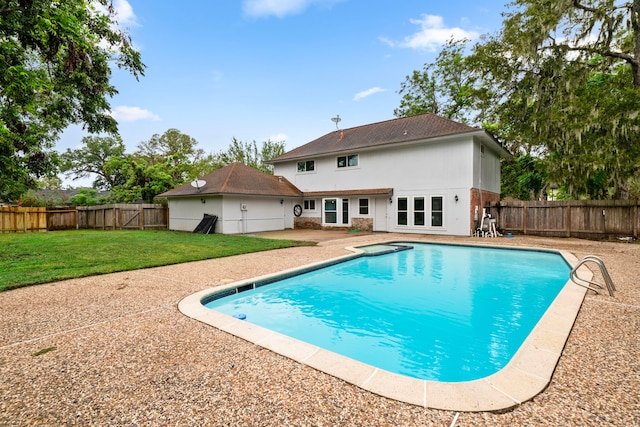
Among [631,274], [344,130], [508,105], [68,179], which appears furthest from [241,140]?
[631,274]

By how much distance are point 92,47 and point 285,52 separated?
1169 centimetres

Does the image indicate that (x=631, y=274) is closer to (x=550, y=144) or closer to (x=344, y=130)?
(x=550, y=144)

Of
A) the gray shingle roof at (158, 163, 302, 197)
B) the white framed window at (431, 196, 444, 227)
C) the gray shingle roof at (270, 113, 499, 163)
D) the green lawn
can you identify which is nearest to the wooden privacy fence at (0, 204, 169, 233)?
the gray shingle roof at (158, 163, 302, 197)

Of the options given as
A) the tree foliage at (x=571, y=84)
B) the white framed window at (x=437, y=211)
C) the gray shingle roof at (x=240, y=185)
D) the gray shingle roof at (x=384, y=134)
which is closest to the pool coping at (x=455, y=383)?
the tree foliage at (x=571, y=84)

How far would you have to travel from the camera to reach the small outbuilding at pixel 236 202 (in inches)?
624

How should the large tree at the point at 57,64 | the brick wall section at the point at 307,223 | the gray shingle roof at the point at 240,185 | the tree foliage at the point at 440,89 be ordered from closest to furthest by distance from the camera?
the large tree at the point at 57,64 → the gray shingle roof at the point at 240,185 → the brick wall section at the point at 307,223 → the tree foliage at the point at 440,89

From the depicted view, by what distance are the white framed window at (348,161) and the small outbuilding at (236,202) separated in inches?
130

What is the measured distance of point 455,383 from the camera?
246cm

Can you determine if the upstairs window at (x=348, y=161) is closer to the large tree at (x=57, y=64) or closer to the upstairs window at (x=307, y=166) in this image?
the upstairs window at (x=307, y=166)

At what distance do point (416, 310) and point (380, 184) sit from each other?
12.0 m

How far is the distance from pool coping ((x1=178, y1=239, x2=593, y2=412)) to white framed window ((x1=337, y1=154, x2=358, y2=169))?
14453 mm

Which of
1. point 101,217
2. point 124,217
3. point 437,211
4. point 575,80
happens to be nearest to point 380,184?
point 437,211

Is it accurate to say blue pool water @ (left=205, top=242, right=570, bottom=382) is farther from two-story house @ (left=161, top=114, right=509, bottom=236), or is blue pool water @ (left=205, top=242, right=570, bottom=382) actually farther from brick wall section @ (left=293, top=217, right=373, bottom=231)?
brick wall section @ (left=293, top=217, right=373, bottom=231)

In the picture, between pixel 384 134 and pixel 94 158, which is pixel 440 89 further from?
pixel 94 158
